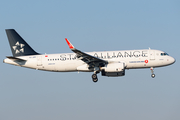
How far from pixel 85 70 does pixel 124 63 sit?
659 centimetres

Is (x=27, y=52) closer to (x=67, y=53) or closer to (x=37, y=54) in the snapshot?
(x=37, y=54)

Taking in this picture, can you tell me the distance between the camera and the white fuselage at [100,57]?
58469mm

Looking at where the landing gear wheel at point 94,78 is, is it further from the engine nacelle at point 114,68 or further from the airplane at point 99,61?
the engine nacelle at point 114,68


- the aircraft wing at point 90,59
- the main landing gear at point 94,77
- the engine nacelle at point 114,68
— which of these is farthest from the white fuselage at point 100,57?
the main landing gear at point 94,77

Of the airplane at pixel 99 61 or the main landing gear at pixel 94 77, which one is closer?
Answer: the airplane at pixel 99 61

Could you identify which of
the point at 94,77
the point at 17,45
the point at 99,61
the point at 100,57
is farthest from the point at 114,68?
the point at 17,45

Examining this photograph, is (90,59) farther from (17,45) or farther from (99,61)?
(17,45)

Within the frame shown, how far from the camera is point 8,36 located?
63.2m

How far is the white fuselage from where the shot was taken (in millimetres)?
58469

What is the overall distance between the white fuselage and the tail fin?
1810 millimetres

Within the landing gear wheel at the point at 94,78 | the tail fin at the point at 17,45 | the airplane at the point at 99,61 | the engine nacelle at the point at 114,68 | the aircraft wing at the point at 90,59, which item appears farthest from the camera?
the tail fin at the point at 17,45

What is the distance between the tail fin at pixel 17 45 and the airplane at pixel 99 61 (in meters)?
0.88

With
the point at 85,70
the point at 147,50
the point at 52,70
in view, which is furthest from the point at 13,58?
the point at 147,50

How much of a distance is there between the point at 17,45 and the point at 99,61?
51.9 ft
